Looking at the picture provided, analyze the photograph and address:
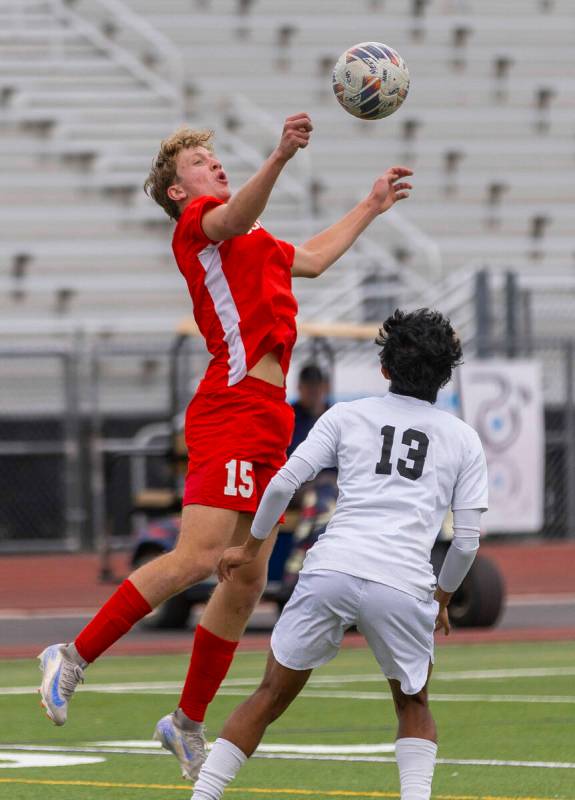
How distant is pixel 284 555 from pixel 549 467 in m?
9.74

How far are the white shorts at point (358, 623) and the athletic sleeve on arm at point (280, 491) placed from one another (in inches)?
7.1

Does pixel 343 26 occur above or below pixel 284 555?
above

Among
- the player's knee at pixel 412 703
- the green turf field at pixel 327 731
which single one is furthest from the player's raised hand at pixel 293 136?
the green turf field at pixel 327 731

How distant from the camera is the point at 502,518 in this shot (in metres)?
19.1

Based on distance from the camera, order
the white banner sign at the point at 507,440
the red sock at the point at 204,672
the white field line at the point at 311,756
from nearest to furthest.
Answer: the red sock at the point at 204,672
the white field line at the point at 311,756
the white banner sign at the point at 507,440

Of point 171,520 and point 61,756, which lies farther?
point 171,520

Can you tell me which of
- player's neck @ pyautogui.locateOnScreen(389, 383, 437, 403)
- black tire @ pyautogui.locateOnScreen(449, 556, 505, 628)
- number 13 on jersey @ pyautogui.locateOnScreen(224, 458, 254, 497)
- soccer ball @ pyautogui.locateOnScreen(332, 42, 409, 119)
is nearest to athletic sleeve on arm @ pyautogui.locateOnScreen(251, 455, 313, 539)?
player's neck @ pyautogui.locateOnScreen(389, 383, 437, 403)

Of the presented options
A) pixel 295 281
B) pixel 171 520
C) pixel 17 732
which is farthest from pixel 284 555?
pixel 295 281

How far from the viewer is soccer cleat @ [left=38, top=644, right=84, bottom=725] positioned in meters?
6.39

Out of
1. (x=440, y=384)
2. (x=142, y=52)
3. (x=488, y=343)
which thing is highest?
(x=142, y=52)

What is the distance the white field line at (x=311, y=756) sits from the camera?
7.08 m

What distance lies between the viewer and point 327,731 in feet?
26.9

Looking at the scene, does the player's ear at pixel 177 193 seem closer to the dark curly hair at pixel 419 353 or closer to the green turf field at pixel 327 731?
the dark curly hair at pixel 419 353

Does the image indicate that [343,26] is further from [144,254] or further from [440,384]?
[440,384]
